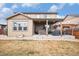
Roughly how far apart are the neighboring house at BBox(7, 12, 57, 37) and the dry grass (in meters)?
0.16

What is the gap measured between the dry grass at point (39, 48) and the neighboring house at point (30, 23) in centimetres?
16

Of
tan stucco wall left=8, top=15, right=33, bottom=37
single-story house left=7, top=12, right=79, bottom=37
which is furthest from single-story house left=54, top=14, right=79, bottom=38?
tan stucco wall left=8, top=15, right=33, bottom=37

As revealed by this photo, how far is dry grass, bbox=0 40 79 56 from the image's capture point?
5395 mm

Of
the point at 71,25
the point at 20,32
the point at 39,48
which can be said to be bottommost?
the point at 39,48

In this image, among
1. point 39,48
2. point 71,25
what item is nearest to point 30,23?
point 39,48

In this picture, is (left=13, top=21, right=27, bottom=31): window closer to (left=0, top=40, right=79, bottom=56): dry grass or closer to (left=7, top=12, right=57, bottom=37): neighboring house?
(left=7, top=12, right=57, bottom=37): neighboring house

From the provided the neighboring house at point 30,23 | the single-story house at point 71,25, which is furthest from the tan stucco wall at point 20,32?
the single-story house at point 71,25

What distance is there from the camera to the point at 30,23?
543 cm

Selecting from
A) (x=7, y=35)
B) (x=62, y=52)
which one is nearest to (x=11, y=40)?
(x=7, y=35)

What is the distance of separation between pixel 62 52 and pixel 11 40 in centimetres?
85

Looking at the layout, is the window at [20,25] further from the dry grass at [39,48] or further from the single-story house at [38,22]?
the dry grass at [39,48]

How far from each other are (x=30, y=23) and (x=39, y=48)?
43cm

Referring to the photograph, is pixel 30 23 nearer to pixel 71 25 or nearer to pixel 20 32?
pixel 20 32

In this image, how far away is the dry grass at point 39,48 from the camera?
539 centimetres
